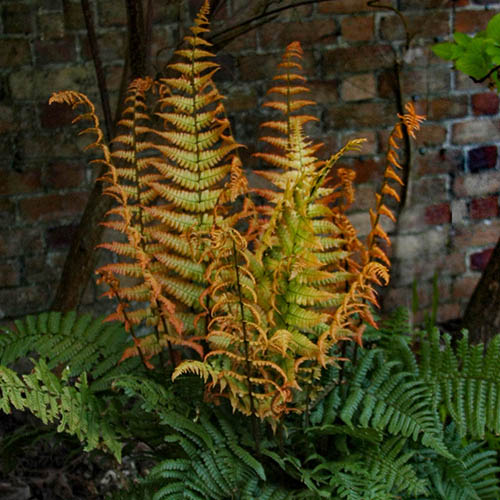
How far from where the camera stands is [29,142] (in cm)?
170

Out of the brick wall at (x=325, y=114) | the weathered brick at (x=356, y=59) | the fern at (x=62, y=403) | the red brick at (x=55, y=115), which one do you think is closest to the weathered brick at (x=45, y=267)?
the brick wall at (x=325, y=114)

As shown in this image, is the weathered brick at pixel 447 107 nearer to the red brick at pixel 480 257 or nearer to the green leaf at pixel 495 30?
the red brick at pixel 480 257

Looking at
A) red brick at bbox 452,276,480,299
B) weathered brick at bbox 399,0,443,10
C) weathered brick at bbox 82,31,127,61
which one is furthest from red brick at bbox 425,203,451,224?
weathered brick at bbox 82,31,127,61

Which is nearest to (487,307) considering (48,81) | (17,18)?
(48,81)

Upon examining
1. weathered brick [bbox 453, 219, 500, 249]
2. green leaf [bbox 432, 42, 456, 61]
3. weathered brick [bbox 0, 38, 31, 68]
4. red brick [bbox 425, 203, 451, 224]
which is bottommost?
weathered brick [bbox 453, 219, 500, 249]

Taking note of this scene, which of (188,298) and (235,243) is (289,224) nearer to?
(235,243)

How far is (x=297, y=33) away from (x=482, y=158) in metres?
0.69

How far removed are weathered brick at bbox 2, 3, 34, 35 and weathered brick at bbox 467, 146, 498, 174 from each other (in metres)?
1.29

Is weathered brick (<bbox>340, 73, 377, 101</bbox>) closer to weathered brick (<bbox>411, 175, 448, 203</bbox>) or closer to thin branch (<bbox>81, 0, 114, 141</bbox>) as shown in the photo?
weathered brick (<bbox>411, 175, 448, 203</bbox>)

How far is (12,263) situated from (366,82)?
1098mm

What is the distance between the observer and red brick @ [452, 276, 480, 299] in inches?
82.0

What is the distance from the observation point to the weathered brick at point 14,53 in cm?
163

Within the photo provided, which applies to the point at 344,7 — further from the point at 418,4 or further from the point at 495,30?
the point at 495,30

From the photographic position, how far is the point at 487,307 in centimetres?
153
